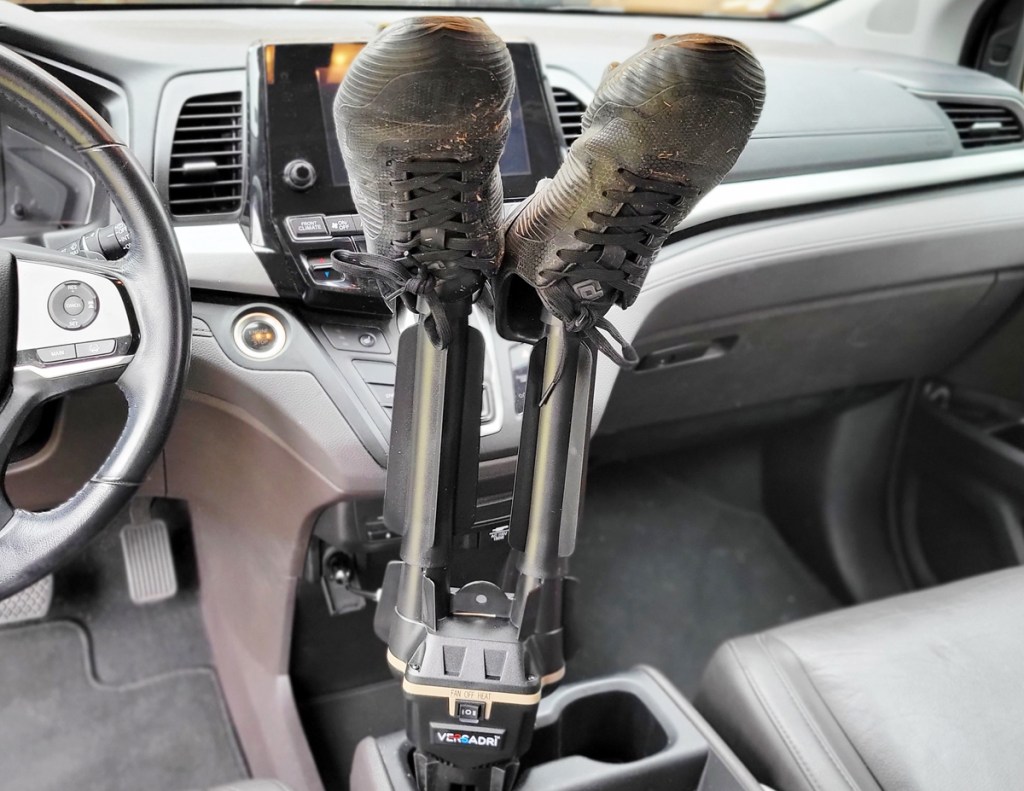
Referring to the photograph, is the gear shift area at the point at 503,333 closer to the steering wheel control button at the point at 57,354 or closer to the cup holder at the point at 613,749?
the cup holder at the point at 613,749

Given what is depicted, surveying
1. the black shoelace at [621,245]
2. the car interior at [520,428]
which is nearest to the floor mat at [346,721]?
the car interior at [520,428]

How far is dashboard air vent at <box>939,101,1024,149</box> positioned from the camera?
1349 mm

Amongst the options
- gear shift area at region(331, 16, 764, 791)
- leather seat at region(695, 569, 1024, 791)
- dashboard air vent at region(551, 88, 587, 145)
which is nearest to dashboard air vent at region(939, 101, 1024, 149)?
dashboard air vent at region(551, 88, 587, 145)

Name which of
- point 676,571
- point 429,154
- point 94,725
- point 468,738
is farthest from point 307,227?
point 676,571

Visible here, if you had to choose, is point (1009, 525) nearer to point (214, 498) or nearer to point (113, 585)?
point (214, 498)

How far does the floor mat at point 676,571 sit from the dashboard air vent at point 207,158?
97 centimetres

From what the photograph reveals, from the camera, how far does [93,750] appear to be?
130cm

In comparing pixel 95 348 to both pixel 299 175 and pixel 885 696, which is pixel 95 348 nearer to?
pixel 299 175

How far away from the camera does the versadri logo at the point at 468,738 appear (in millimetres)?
760

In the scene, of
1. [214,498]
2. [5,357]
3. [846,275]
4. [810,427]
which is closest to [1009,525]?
[810,427]

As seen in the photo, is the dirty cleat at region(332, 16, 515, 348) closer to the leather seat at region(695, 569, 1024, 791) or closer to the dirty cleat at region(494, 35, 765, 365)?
the dirty cleat at region(494, 35, 765, 365)

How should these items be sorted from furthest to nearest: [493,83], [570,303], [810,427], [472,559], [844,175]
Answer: [810,427] → [844,175] → [472,559] → [570,303] → [493,83]

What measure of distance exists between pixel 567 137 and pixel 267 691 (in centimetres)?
84

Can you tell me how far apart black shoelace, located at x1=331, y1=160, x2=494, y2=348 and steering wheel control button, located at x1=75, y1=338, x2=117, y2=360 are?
0.21 meters
